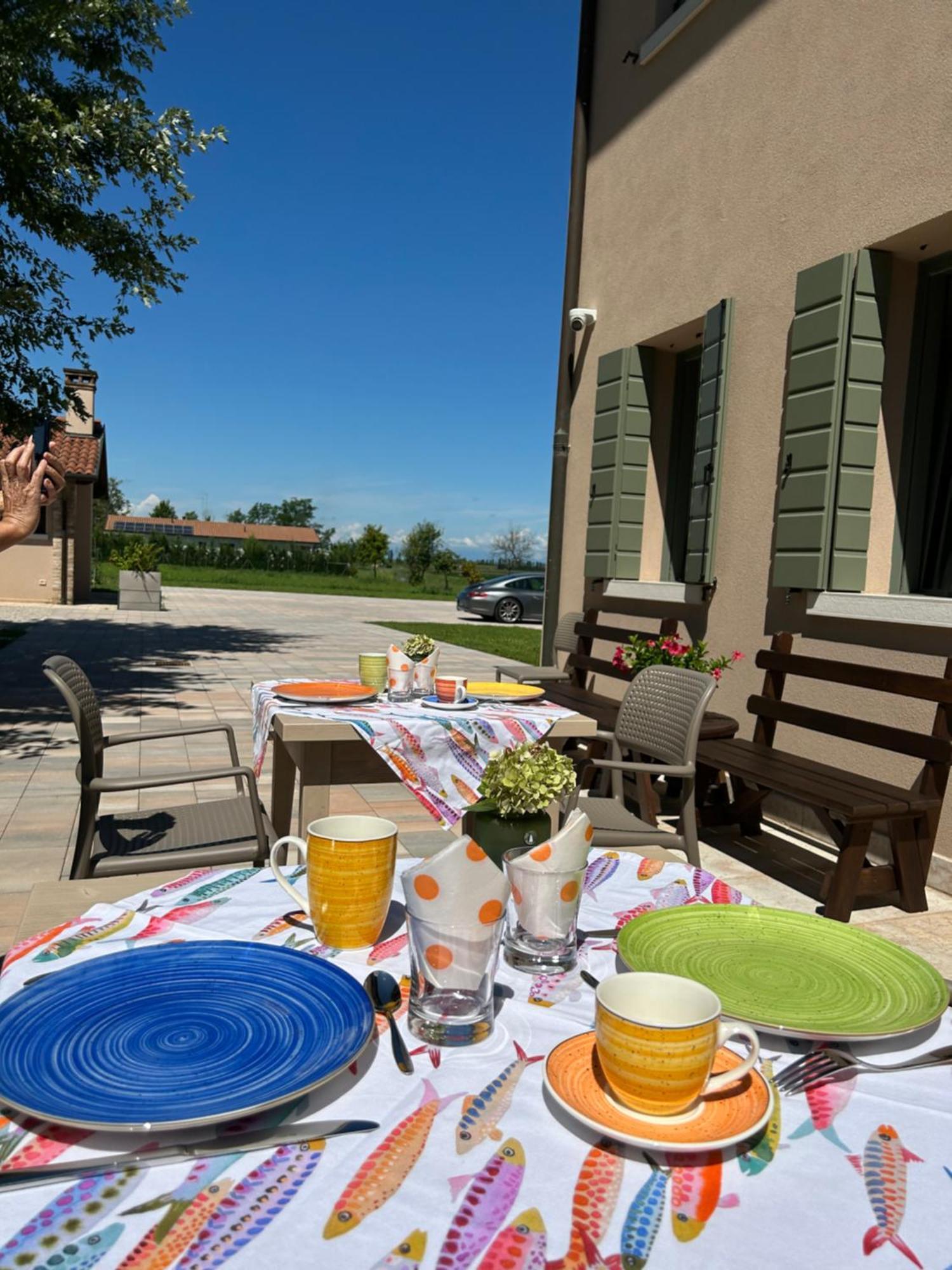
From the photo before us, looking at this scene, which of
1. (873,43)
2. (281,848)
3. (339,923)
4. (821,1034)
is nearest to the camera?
(821,1034)

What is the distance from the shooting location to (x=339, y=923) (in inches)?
45.5

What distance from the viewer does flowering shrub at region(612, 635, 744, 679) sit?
15.4 feet

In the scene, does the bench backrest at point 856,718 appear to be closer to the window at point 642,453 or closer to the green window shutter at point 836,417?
the green window shutter at point 836,417

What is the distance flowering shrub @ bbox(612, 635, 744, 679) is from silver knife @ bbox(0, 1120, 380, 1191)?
150 inches

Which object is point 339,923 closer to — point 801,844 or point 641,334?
point 801,844

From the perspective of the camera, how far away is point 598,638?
6.42m

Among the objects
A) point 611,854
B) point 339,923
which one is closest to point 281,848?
point 339,923

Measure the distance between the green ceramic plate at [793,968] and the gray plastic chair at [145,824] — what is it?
4.88 feet

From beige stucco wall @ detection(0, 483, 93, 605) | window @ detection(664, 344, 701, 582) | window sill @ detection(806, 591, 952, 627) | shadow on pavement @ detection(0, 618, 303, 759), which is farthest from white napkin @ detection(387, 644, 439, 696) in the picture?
beige stucco wall @ detection(0, 483, 93, 605)

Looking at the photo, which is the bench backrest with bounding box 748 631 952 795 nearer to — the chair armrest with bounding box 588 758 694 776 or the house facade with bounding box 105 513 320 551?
the chair armrest with bounding box 588 758 694 776

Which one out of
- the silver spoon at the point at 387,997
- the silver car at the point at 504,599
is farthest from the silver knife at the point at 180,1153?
the silver car at the point at 504,599

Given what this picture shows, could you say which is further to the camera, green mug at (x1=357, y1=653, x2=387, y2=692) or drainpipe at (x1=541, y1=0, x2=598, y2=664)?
drainpipe at (x1=541, y1=0, x2=598, y2=664)

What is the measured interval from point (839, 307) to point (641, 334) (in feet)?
6.68

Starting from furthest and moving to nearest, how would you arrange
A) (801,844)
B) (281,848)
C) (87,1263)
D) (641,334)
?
(641,334), (801,844), (281,848), (87,1263)
